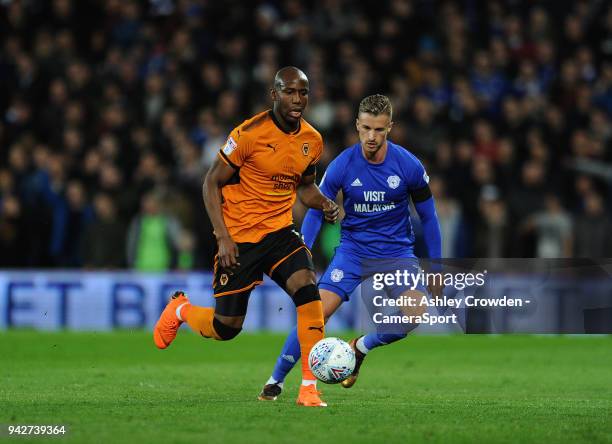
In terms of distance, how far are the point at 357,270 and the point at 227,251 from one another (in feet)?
4.67

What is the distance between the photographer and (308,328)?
328 inches

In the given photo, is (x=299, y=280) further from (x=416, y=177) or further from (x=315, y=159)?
(x=416, y=177)

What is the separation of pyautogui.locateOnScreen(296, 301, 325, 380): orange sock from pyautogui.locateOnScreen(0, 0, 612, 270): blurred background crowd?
23.4 ft

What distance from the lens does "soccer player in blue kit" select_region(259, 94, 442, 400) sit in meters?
9.23

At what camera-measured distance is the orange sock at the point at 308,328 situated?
832 centimetres

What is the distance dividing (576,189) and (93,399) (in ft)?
31.1

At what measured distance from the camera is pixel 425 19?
745 inches

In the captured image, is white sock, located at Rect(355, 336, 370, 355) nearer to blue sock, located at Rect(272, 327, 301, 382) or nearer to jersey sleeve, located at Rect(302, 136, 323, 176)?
blue sock, located at Rect(272, 327, 301, 382)

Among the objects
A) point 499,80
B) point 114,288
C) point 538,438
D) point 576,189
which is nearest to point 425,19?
point 499,80

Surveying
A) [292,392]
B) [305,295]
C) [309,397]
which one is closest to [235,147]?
[305,295]

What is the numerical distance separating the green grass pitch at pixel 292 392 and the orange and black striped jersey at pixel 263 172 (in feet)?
4.09

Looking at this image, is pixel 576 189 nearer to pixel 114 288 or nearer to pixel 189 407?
pixel 114 288

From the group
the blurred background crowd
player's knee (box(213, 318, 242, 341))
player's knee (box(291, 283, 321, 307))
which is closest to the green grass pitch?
player's knee (box(213, 318, 242, 341))

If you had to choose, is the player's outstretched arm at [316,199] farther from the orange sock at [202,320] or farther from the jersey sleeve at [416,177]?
the orange sock at [202,320]
